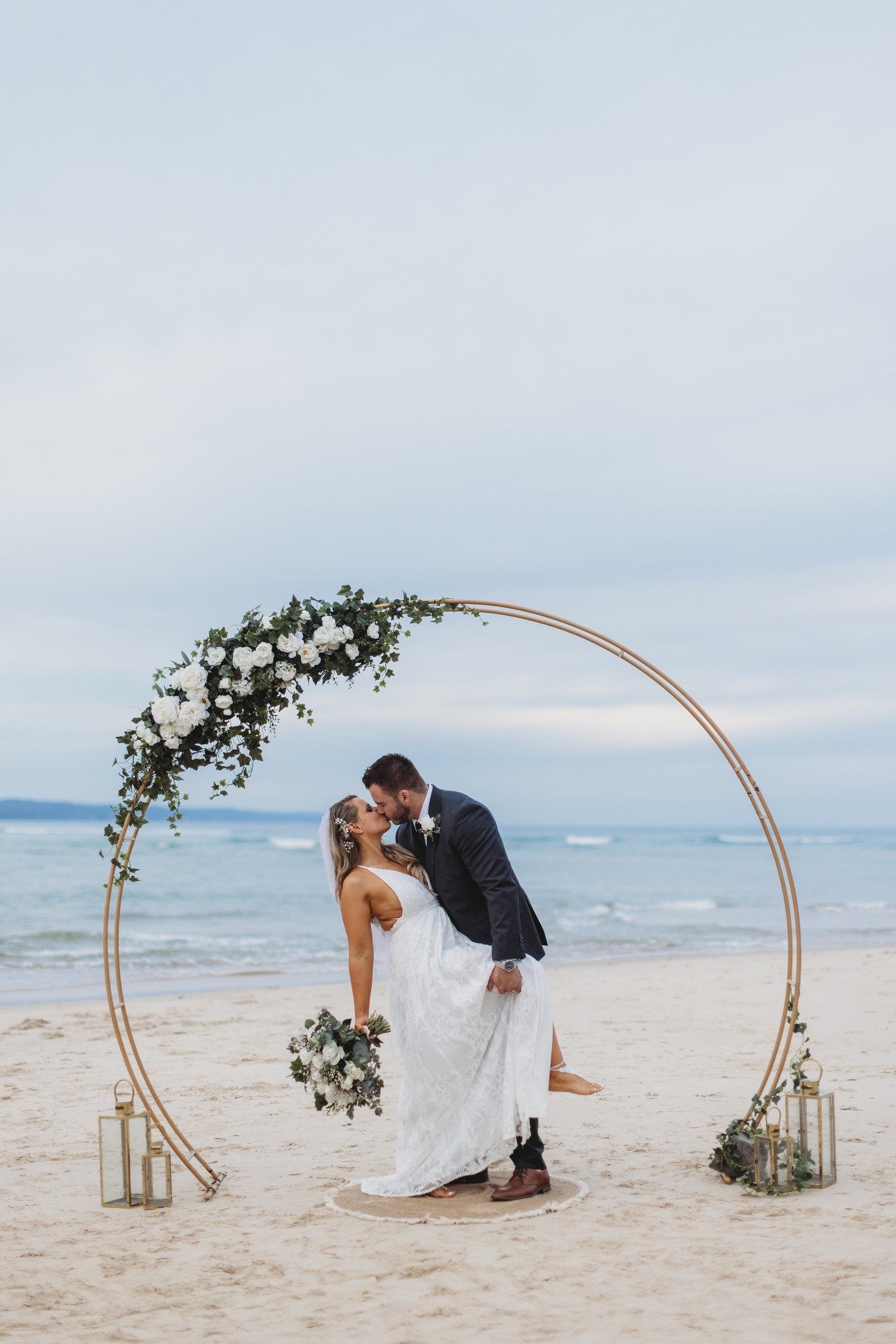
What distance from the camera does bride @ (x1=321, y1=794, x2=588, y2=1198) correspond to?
505cm

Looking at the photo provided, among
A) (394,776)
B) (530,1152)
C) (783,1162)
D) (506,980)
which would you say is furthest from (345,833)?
(783,1162)

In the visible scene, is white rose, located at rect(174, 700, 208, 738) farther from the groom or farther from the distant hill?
the distant hill

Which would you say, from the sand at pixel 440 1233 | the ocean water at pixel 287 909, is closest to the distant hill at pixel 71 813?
the ocean water at pixel 287 909

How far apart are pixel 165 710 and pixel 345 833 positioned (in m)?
1.00

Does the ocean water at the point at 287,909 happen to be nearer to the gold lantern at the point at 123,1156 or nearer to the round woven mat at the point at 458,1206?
the gold lantern at the point at 123,1156

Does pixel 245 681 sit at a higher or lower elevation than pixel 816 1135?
higher

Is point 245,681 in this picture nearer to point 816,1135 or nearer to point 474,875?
point 474,875

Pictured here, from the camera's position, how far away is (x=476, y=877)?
5.07 meters

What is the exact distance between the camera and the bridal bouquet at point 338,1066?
5004mm

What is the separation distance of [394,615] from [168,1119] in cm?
249

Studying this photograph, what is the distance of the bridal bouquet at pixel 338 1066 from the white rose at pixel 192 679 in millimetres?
1550

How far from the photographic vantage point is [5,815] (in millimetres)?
71938

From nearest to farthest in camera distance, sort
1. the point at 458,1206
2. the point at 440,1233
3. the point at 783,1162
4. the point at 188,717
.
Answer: the point at 440,1233 → the point at 458,1206 → the point at 188,717 → the point at 783,1162

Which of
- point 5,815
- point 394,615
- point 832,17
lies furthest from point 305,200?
point 5,815
